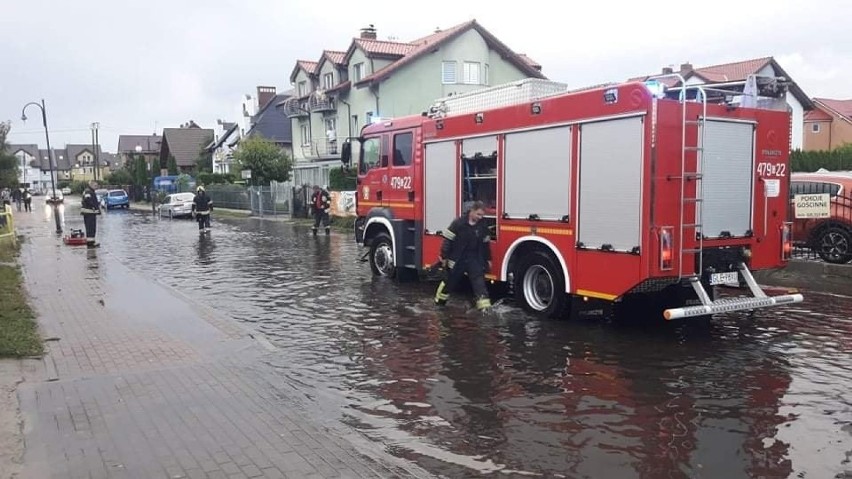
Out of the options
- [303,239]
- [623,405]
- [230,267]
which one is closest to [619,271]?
[623,405]

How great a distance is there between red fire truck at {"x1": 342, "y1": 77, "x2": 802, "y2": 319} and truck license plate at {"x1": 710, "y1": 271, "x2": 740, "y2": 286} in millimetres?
16

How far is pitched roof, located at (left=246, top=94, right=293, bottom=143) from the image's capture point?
60.4m

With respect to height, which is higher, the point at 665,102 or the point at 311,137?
the point at 311,137

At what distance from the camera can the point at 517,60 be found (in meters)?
41.5

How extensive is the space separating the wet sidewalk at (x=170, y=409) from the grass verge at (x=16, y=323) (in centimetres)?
19

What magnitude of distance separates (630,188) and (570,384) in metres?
2.46

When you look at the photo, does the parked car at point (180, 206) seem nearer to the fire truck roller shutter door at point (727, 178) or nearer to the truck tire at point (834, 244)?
the truck tire at point (834, 244)

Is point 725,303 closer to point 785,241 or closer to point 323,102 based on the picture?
point 785,241

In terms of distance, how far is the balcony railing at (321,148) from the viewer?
44.7 meters

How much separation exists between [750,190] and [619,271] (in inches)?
78.6

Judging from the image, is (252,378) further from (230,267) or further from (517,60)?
(517,60)

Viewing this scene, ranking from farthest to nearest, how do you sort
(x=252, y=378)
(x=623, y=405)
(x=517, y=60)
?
(x=517, y=60), (x=252, y=378), (x=623, y=405)

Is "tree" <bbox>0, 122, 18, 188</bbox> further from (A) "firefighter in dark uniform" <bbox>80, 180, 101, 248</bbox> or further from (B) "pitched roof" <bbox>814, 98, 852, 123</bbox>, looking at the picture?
(B) "pitched roof" <bbox>814, 98, 852, 123</bbox>

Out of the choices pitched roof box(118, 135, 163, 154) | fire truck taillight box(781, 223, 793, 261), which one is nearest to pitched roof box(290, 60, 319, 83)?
fire truck taillight box(781, 223, 793, 261)
